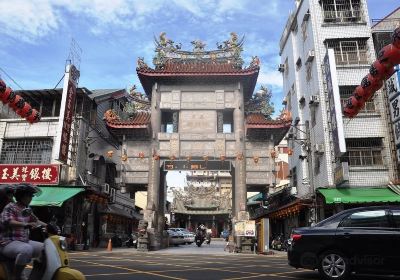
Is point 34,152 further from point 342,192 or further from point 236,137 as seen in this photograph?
point 342,192

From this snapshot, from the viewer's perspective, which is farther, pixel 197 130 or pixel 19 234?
pixel 197 130

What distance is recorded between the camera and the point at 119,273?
30.5 feet

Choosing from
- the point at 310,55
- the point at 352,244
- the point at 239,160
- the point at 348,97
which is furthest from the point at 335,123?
the point at 352,244

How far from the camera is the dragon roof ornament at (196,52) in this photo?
24.6 meters

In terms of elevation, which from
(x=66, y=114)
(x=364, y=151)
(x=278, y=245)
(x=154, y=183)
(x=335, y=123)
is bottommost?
(x=278, y=245)

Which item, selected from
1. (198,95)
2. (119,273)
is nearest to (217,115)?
(198,95)

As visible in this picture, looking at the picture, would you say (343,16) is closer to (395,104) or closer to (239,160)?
(395,104)

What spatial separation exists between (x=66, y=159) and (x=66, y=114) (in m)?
2.55

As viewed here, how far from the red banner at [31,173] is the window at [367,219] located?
18110 mm

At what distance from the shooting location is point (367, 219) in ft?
27.2

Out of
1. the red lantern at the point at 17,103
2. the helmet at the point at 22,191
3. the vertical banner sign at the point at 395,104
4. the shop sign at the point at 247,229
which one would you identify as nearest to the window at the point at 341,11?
the vertical banner sign at the point at 395,104

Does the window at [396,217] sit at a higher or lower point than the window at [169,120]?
lower

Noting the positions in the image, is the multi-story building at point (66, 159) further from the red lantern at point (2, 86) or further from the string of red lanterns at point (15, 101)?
the red lantern at point (2, 86)

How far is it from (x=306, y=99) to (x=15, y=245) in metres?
24.4
